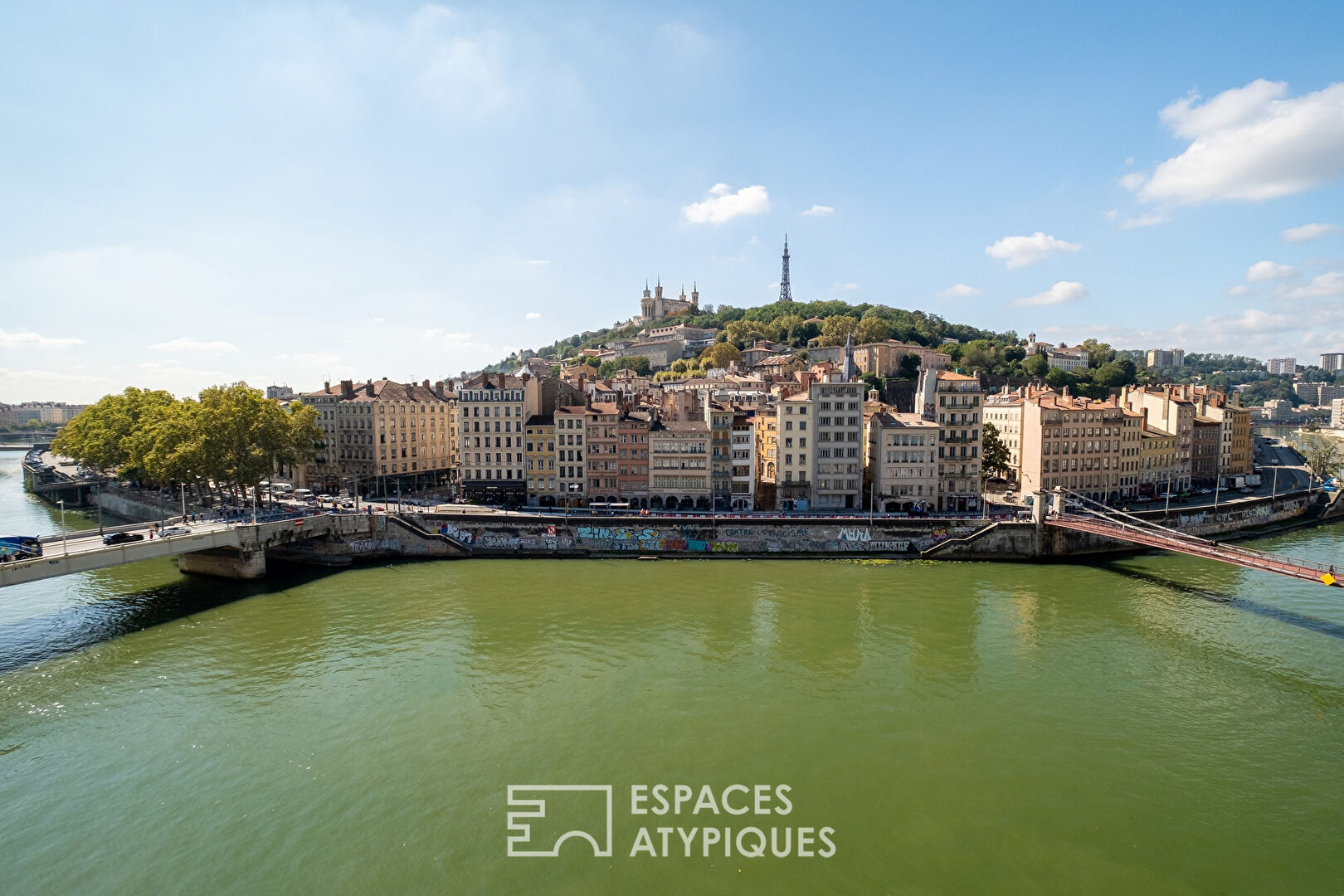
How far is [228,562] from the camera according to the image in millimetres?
42719

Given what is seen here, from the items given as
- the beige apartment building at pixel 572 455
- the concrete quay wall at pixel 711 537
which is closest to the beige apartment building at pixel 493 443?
the beige apartment building at pixel 572 455

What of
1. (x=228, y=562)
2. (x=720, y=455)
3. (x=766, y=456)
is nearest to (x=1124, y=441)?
(x=766, y=456)

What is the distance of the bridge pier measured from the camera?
1673 inches

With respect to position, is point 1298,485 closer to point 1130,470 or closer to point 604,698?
point 1130,470

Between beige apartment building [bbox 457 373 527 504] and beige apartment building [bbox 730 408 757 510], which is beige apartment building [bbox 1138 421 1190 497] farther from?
beige apartment building [bbox 457 373 527 504]

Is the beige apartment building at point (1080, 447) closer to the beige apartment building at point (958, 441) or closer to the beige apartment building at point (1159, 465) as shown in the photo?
the beige apartment building at point (1159, 465)

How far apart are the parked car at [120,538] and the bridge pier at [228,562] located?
15.9ft

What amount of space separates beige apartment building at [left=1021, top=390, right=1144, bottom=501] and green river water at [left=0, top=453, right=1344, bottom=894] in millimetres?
23560

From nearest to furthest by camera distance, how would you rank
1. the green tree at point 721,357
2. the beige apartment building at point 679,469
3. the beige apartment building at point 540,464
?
the beige apartment building at point 679,469 → the beige apartment building at point 540,464 → the green tree at point 721,357

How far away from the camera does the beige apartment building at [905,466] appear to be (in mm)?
56906

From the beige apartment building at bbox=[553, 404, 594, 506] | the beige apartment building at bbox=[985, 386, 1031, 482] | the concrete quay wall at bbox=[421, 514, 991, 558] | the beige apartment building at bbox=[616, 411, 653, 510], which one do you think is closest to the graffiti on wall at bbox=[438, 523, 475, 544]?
the concrete quay wall at bbox=[421, 514, 991, 558]

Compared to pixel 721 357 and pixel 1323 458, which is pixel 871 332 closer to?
pixel 721 357

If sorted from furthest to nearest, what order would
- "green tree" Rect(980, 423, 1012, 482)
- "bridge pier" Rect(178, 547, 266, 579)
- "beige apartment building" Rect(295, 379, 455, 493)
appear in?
"beige apartment building" Rect(295, 379, 455, 493) < "green tree" Rect(980, 423, 1012, 482) < "bridge pier" Rect(178, 547, 266, 579)

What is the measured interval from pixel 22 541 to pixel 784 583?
40.0 metres
